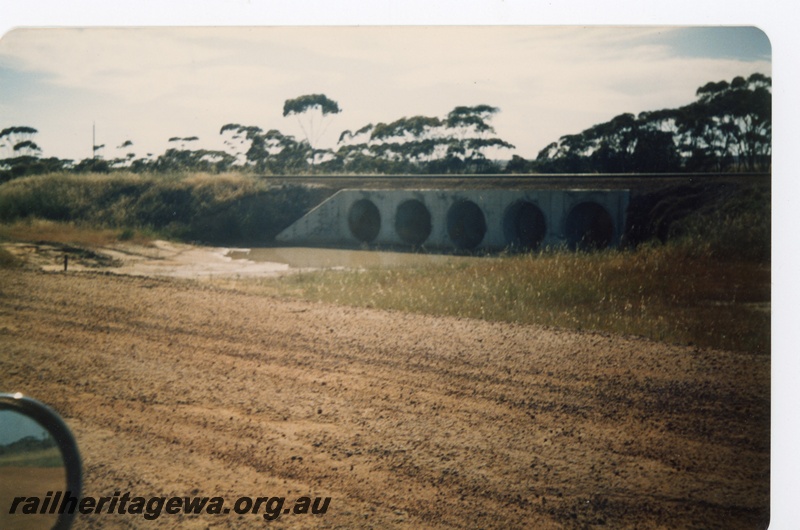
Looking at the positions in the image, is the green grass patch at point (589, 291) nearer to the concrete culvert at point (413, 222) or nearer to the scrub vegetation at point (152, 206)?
the concrete culvert at point (413, 222)

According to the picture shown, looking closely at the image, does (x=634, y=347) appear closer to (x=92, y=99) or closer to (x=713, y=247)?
(x=713, y=247)

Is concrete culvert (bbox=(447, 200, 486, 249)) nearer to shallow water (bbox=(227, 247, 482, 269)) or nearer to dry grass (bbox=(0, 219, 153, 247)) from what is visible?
shallow water (bbox=(227, 247, 482, 269))

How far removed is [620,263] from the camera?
13.8 ft

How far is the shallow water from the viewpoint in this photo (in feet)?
14.3

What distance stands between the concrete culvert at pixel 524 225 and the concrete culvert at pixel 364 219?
2.61 feet

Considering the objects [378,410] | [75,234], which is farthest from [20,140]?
[378,410]

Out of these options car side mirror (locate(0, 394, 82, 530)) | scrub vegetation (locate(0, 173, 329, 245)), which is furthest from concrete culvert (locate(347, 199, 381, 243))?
car side mirror (locate(0, 394, 82, 530))

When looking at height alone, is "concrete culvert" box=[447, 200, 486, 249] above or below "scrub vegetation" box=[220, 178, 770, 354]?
above

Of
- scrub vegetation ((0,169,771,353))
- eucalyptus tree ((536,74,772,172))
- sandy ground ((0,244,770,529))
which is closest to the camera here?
sandy ground ((0,244,770,529))

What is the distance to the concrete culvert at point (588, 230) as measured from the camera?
4.21 m

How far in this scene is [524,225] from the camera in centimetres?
430

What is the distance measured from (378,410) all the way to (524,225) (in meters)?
1.42

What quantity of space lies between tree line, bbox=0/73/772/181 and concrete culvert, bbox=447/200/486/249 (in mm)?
269

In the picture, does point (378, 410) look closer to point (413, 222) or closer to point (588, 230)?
point (413, 222)
